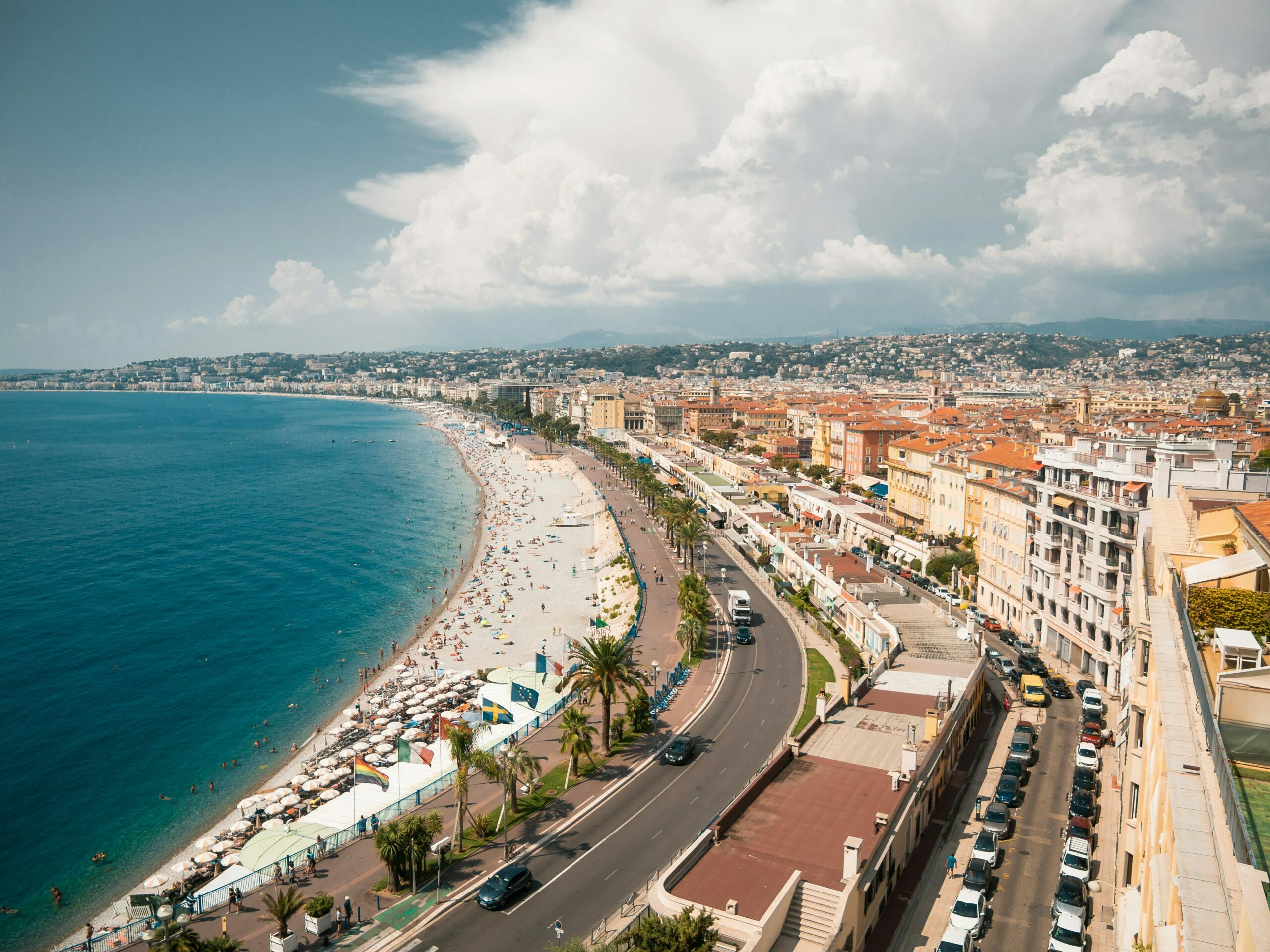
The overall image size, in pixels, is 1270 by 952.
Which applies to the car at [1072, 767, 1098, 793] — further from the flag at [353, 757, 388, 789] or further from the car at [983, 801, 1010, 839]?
the flag at [353, 757, 388, 789]

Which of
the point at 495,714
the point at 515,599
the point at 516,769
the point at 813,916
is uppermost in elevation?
the point at 813,916

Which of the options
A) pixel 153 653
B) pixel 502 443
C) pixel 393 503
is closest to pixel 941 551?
pixel 153 653

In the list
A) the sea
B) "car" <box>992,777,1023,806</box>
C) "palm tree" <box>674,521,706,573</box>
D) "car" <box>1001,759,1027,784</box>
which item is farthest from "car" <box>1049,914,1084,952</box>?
"palm tree" <box>674,521,706,573</box>

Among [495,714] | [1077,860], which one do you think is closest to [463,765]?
[495,714]

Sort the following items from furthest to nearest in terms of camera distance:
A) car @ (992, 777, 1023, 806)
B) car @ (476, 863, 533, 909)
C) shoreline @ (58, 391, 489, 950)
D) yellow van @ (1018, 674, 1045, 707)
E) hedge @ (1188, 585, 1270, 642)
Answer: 1. yellow van @ (1018, 674, 1045, 707)
2. shoreline @ (58, 391, 489, 950)
3. car @ (992, 777, 1023, 806)
4. car @ (476, 863, 533, 909)
5. hedge @ (1188, 585, 1270, 642)

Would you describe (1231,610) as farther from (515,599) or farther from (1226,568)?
(515,599)

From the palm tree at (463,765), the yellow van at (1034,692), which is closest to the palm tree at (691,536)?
the yellow van at (1034,692)

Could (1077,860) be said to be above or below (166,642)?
above

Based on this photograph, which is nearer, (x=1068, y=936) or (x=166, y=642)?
(x=1068, y=936)
